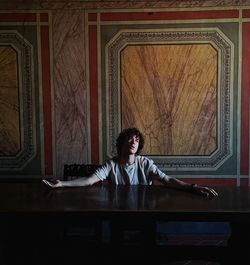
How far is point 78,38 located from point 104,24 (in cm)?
30

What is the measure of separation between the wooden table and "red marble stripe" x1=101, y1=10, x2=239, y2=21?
1.91 metres

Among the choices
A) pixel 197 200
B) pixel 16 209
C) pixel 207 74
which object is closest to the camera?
pixel 16 209

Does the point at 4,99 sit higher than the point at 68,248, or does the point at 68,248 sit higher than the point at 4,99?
the point at 4,99

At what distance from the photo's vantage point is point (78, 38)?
13.1ft

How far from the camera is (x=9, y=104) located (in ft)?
13.4

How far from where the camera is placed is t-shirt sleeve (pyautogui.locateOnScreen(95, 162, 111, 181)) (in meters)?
2.91

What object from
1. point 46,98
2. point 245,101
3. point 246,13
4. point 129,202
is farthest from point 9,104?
point 246,13

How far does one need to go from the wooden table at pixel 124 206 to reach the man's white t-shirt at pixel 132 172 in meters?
0.15

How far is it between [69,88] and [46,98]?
0.26 m

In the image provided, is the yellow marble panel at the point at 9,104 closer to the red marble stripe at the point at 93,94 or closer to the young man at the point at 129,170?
the red marble stripe at the point at 93,94

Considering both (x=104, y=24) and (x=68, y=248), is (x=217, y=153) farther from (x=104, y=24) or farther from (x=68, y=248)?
(x=68, y=248)

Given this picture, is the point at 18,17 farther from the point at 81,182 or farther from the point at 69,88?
the point at 81,182

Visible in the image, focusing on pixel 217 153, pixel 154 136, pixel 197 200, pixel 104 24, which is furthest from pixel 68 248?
pixel 104 24

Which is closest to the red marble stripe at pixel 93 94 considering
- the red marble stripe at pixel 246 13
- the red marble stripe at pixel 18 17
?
the red marble stripe at pixel 18 17
